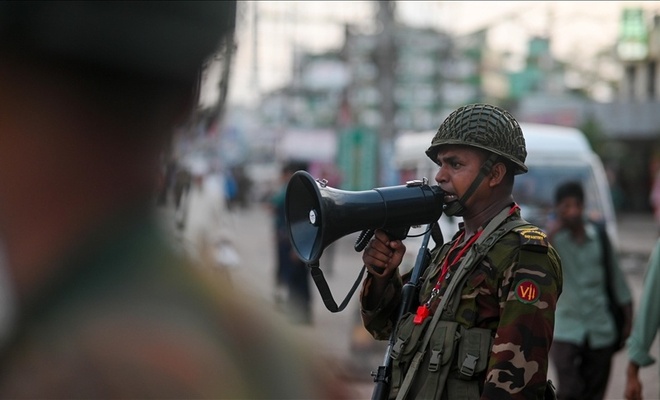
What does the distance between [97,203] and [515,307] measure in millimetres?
1675

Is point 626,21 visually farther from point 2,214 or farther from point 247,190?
point 2,214

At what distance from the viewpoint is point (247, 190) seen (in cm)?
4566

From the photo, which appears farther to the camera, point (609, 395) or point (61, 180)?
point (609, 395)

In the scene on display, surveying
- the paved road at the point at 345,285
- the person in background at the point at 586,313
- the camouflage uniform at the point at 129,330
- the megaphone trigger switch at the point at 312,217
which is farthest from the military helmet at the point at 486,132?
the person in background at the point at 586,313

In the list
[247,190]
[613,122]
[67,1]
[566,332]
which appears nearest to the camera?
[67,1]

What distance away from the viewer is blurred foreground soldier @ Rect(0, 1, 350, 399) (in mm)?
686

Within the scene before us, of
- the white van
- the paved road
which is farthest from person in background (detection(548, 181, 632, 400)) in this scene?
the white van

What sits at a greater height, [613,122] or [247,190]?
[613,122]

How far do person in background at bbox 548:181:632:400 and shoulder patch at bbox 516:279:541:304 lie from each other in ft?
10.8

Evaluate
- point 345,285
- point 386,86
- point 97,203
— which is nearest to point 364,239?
point 97,203

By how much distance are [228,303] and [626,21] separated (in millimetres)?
37308

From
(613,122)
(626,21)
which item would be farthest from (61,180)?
(613,122)

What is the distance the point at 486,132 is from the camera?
249cm

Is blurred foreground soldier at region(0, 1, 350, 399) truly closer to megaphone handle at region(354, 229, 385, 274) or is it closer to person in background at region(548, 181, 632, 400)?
megaphone handle at region(354, 229, 385, 274)
